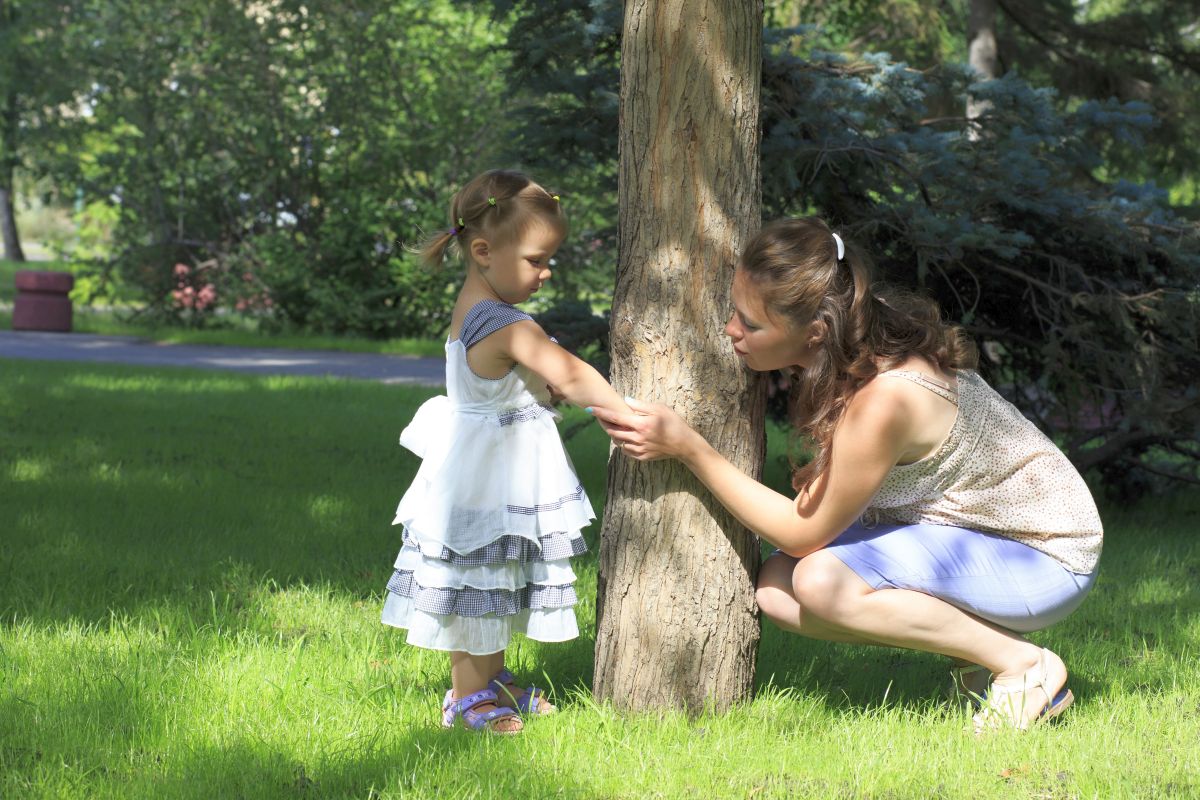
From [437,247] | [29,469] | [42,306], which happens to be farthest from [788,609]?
[42,306]

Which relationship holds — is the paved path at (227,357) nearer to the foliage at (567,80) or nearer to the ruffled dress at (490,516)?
the foliage at (567,80)

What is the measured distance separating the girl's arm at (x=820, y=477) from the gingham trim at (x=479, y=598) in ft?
1.38

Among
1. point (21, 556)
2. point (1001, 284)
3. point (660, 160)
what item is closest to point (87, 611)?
point (21, 556)

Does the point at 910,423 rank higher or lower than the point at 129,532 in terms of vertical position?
Answer: higher

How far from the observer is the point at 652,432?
3.09 meters

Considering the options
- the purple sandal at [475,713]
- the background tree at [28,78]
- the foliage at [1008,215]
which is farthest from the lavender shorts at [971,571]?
the background tree at [28,78]

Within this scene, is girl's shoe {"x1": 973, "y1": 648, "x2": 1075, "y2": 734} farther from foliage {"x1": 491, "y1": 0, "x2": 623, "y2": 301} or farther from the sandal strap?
foliage {"x1": 491, "y1": 0, "x2": 623, "y2": 301}

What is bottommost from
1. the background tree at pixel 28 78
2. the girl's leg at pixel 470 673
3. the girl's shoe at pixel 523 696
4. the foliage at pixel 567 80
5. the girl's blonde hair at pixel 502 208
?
the girl's shoe at pixel 523 696

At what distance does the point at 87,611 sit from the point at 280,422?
4297 millimetres

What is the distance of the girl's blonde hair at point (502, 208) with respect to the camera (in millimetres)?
3213

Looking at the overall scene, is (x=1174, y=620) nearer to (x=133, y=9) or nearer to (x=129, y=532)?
(x=129, y=532)

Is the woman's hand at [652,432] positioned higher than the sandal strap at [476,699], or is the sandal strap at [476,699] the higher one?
the woman's hand at [652,432]

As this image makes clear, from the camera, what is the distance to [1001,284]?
20.2 ft

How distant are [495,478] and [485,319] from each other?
1.29ft
